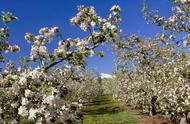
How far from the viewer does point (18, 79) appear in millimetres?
9812

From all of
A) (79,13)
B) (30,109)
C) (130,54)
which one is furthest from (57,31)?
(130,54)

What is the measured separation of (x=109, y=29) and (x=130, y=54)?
33437 millimetres

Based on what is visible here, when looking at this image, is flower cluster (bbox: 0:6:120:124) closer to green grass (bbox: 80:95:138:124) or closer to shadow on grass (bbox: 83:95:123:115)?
green grass (bbox: 80:95:138:124)

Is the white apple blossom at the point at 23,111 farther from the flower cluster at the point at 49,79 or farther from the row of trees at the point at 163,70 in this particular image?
the row of trees at the point at 163,70

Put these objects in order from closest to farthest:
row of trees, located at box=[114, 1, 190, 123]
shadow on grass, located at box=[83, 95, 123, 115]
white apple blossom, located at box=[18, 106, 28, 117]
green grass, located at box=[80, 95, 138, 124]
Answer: white apple blossom, located at box=[18, 106, 28, 117] < row of trees, located at box=[114, 1, 190, 123] < green grass, located at box=[80, 95, 138, 124] < shadow on grass, located at box=[83, 95, 123, 115]

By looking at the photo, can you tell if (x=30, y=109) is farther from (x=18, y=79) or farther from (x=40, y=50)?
(x=40, y=50)

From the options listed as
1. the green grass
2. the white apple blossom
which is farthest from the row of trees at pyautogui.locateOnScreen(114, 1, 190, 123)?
the white apple blossom

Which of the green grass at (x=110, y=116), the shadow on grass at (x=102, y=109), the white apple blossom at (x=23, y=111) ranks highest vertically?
the shadow on grass at (x=102, y=109)

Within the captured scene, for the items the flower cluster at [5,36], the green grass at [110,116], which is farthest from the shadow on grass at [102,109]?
the flower cluster at [5,36]

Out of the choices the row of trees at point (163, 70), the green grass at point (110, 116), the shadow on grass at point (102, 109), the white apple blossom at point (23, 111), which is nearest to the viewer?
the white apple blossom at point (23, 111)

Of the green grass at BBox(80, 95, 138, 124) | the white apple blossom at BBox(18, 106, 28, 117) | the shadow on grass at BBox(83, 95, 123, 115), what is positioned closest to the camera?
the white apple blossom at BBox(18, 106, 28, 117)

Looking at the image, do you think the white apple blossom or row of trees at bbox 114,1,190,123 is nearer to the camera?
the white apple blossom

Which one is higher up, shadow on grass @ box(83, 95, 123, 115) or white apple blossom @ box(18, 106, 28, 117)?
shadow on grass @ box(83, 95, 123, 115)

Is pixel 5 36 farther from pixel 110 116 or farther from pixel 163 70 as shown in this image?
pixel 110 116
